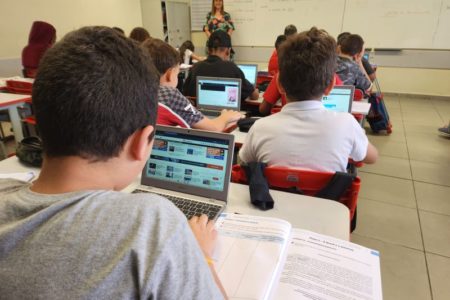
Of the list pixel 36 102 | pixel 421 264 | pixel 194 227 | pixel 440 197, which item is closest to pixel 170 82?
pixel 194 227

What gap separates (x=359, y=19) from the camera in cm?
586

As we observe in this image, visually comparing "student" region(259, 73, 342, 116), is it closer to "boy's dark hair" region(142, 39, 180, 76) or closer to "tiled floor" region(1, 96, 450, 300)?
"boy's dark hair" region(142, 39, 180, 76)

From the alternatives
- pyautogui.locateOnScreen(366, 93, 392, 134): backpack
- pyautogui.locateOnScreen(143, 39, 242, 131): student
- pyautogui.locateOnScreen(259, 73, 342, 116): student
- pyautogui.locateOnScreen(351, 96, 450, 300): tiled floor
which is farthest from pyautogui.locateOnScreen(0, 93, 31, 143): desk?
pyautogui.locateOnScreen(366, 93, 392, 134): backpack

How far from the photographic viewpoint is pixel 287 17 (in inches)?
250

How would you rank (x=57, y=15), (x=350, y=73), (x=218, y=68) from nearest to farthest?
(x=218, y=68), (x=350, y=73), (x=57, y=15)

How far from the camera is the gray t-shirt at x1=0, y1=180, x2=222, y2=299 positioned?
17.2 inches

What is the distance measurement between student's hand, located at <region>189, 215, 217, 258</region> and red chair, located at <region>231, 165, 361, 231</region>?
16.4 inches

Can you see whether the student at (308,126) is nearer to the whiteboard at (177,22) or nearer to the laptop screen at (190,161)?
the laptop screen at (190,161)

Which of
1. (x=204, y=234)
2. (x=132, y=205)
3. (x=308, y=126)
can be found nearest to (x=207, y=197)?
(x=204, y=234)

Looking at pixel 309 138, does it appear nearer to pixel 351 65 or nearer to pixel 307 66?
pixel 307 66

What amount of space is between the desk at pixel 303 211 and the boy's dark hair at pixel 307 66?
20.0 inches

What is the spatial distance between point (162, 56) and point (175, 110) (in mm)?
343

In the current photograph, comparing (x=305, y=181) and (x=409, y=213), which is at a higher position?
(x=305, y=181)

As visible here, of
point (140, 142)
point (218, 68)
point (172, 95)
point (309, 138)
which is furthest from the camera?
point (218, 68)
